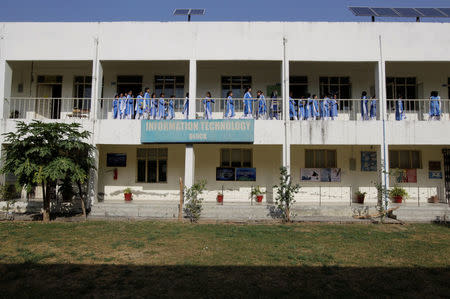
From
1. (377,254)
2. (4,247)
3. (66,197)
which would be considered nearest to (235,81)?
(66,197)

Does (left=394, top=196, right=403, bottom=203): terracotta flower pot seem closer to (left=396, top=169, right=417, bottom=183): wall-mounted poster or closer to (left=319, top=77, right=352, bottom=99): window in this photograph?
(left=396, top=169, right=417, bottom=183): wall-mounted poster

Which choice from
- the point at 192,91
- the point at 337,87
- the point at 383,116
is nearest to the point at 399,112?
the point at 383,116

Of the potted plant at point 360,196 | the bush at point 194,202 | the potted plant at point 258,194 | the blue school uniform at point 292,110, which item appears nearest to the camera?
the bush at point 194,202

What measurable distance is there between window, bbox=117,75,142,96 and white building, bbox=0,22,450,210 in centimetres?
4

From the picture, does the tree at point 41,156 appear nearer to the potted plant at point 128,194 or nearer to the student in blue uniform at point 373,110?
the potted plant at point 128,194

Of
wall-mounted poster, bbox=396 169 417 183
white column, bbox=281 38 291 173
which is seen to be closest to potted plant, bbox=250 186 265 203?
white column, bbox=281 38 291 173

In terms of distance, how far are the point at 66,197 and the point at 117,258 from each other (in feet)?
19.6

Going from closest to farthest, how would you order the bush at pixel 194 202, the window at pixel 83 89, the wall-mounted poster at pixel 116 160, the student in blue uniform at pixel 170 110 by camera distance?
the bush at pixel 194 202 → the student in blue uniform at pixel 170 110 → the wall-mounted poster at pixel 116 160 → the window at pixel 83 89

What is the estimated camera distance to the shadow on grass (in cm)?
441
